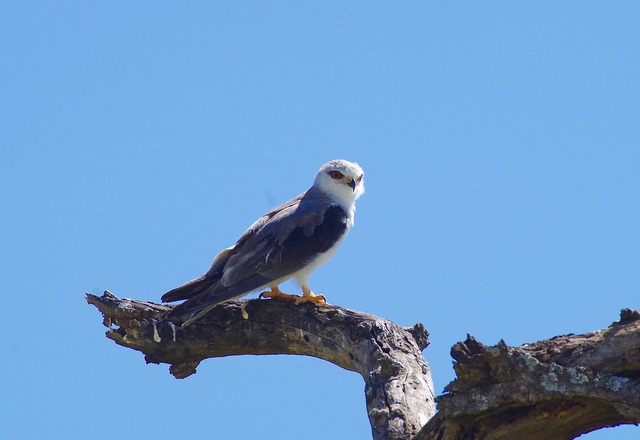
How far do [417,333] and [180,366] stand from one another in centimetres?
202

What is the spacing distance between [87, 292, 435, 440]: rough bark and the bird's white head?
6.35 ft

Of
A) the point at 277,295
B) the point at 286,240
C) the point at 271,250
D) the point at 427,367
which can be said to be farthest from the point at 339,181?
the point at 427,367

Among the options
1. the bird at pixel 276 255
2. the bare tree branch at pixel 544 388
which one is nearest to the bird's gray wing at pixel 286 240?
the bird at pixel 276 255

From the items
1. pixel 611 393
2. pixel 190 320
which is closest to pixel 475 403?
pixel 611 393

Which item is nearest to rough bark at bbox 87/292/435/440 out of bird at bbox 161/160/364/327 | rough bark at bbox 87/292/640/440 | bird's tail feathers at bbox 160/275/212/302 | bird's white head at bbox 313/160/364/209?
rough bark at bbox 87/292/640/440

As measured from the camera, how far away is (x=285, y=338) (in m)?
7.02

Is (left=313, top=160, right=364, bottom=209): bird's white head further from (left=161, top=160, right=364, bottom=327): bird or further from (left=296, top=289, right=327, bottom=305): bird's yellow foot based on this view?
(left=296, top=289, right=327, bottom=305): bird's yellow foot

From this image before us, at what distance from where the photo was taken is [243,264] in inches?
311

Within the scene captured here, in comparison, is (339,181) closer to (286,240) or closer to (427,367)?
(286,240)

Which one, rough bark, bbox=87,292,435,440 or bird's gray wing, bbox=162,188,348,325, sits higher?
bird's gray wing, bbox=162,188,348,325

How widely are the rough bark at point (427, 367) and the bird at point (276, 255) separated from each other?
0.88 ft

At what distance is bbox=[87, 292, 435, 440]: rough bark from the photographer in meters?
5.74

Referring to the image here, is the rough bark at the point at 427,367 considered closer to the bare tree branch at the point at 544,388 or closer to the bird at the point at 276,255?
the bare tree branch at the point at 544,388

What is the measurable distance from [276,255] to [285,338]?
118 cm
